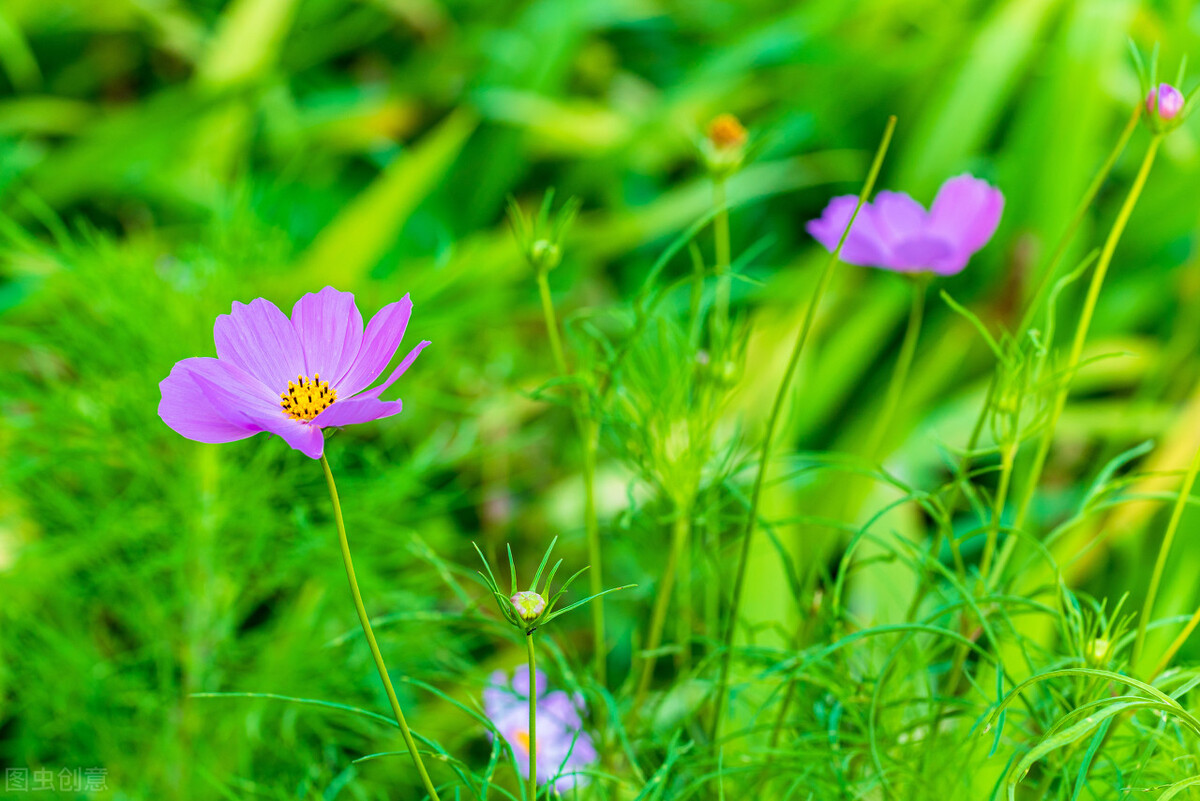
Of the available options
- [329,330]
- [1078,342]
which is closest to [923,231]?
[1078,342]

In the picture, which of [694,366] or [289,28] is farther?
[289,28]

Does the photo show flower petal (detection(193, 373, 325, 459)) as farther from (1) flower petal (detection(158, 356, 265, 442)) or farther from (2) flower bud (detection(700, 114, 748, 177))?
(2) flower bud (detection(700, 114, 748, 177))

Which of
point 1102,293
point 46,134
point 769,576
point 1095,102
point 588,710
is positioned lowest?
point 588,710

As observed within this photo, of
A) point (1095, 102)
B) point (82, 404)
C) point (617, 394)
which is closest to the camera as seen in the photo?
point (617, 394)

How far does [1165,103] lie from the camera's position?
27 cm

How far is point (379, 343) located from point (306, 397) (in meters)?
0.06

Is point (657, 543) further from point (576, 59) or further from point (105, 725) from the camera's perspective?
point (576, 59)

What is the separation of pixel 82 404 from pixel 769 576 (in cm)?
48

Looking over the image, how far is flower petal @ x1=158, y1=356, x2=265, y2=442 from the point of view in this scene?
8.4 inches

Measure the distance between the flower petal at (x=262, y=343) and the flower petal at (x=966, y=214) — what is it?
232 mm

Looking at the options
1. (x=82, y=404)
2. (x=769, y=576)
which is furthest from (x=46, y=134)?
(x=769, y=576)

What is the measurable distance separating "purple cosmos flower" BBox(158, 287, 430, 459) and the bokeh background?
0.10 m

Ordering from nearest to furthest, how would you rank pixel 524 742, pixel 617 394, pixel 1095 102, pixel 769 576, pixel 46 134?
1. pixel 617 394
2. pixel 524 742
3. pixel 769 576
4. pixel 1095 102
5. pixel 46 134

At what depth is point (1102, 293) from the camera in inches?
38.1
